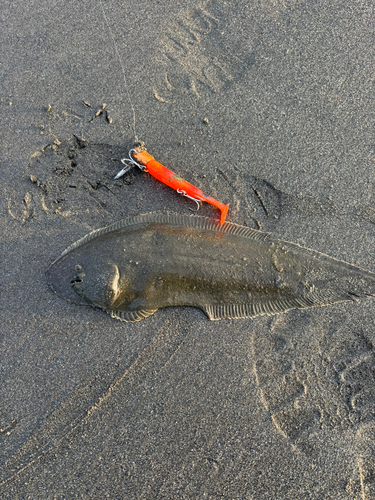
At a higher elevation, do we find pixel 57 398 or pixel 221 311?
pixel 221 311

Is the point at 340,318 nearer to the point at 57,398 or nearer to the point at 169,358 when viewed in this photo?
the point at 169,358

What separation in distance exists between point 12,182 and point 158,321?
95.8 inches

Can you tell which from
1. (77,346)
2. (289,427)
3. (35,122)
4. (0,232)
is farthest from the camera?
(35,122)

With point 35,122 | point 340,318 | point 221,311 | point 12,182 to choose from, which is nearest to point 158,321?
point 221,311

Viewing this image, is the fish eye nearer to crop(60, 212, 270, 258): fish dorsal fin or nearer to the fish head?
the fish head

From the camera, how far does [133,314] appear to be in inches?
153

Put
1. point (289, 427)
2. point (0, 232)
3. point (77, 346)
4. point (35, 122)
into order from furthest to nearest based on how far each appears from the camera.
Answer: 1. point (35, 122)
2. point (0, 232)
3. point (77, 346)
4. point (289, 427)

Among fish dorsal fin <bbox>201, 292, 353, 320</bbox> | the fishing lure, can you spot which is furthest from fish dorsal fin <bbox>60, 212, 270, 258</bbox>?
fish dorsal fin <bbox>201, 292, 353, 320</bbox>

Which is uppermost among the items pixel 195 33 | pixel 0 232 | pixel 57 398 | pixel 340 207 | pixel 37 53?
pixel 195 33

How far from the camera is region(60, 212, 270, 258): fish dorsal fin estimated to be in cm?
403

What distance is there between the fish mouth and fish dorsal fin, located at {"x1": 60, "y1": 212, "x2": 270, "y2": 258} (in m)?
0.15

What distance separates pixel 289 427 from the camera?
359 centimetres

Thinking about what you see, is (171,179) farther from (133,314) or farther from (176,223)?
(133,314)

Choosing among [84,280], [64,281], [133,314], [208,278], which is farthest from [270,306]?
[64,281]
